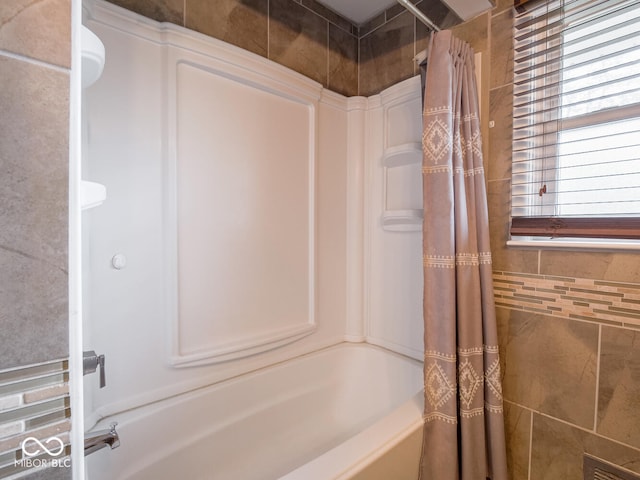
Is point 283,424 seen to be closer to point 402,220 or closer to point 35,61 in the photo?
point 402,220

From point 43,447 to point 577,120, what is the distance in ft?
5.20

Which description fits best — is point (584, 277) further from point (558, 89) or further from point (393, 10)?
point (393, 10)

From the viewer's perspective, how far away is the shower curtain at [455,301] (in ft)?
3.46

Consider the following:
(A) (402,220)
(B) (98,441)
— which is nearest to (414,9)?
(A) (402,220)

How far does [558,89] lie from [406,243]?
893 millimetres

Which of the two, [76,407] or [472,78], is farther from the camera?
[472,78]

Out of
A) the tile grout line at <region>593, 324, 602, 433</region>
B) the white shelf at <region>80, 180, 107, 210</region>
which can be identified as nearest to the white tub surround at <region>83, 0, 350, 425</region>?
the white shelf at <region>80, 180, 107, 210</region>

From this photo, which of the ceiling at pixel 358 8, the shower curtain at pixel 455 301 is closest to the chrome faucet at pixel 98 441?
the shower curtain at pixel 455 301

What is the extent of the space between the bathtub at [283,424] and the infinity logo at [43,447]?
662mm

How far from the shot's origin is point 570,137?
1081 mm

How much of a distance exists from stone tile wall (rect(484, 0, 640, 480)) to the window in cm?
6

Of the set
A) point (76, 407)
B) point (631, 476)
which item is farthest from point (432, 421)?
point (76, 407)

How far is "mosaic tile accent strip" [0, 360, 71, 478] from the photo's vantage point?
297 mm

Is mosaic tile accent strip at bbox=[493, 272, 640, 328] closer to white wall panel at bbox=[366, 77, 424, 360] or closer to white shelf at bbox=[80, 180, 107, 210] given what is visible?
white wall panel at bbox=[366, 77, 424, 360]
